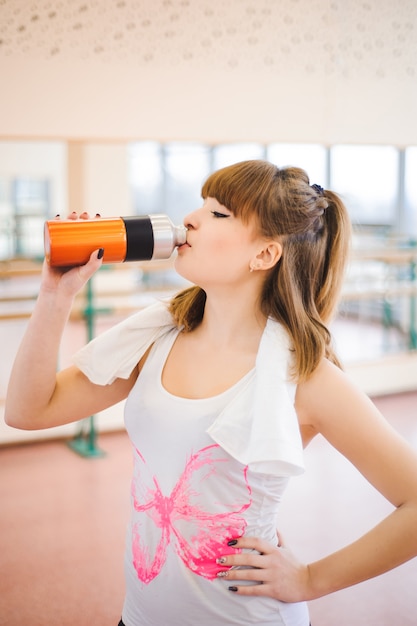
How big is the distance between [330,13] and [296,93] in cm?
51

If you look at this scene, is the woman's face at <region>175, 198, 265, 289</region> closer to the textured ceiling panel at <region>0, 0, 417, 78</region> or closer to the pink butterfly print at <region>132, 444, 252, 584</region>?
the pink butterfly print at <region>132, 444, 252, 584</region>

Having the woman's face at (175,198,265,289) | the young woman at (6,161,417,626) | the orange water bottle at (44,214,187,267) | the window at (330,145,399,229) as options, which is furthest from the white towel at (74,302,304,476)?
the window at (330,145,399,229)

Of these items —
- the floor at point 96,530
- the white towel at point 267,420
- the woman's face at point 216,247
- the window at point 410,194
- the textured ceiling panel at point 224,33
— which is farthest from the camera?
the window at point 410,194

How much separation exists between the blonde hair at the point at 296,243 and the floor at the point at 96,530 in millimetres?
1451

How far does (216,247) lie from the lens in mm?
1162

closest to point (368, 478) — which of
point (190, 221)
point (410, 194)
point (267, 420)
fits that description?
point (267, 420)

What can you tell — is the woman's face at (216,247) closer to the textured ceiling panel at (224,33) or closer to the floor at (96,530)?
the floor at (96,530)

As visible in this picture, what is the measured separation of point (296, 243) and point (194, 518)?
49 centimetres

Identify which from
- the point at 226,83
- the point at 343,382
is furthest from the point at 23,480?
the point at 343,382

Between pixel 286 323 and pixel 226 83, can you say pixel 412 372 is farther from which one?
pixel 286 323

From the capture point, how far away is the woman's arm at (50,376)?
120 cm

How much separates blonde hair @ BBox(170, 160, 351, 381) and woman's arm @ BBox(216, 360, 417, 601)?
0.05 meters

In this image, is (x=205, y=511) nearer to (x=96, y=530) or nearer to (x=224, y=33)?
(x=96, y=530)

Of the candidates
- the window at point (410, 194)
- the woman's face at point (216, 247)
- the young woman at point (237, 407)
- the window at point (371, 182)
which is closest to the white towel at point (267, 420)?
the young woman at point (237, 407)
